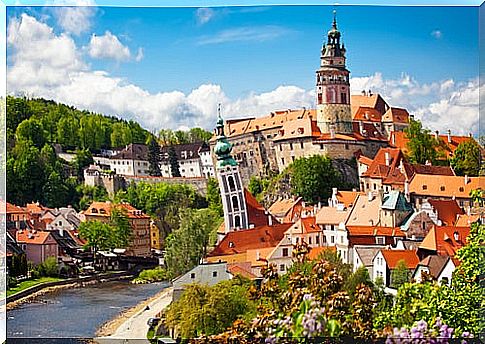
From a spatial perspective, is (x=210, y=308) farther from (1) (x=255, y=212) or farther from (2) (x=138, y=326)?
(1) (x=255, y=212)

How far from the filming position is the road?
197 inches

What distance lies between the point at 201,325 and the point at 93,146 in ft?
4.37

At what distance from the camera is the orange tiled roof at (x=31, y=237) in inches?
203

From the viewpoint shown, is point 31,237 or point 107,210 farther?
point 107,210

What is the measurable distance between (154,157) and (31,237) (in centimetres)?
88

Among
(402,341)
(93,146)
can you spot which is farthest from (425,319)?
(93,146)


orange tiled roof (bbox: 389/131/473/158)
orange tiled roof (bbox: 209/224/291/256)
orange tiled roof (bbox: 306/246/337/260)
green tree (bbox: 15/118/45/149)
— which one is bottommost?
orange tiled roof (bbox: 306/246/337/260)

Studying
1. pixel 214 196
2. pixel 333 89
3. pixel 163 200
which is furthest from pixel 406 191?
pixel 163 200

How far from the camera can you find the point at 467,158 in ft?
16.4

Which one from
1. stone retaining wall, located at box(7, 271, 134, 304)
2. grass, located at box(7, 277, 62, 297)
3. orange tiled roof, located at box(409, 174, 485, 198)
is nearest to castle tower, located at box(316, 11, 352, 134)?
orange tiled roof, located at box(409, 174, 485, 198)

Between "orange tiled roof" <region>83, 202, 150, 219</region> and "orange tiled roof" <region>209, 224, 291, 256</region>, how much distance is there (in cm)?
52

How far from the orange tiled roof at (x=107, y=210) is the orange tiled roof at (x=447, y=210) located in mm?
1732

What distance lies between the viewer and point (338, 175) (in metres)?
5.21

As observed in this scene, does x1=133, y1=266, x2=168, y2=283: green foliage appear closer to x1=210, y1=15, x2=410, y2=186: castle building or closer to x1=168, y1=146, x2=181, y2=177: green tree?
x1=168, y1=146, x2=181, y2=177: green tree
